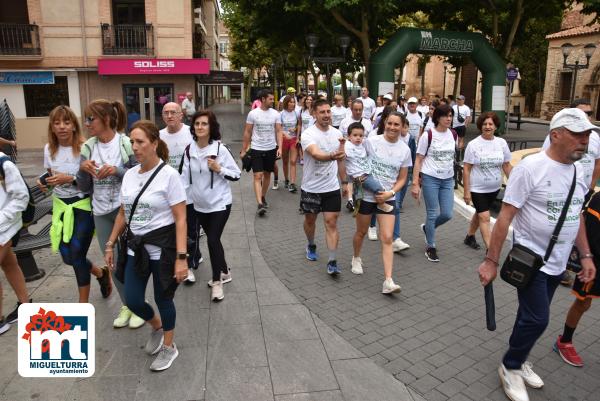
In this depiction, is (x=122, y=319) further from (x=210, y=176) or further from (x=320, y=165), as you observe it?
(x=320, y=165)

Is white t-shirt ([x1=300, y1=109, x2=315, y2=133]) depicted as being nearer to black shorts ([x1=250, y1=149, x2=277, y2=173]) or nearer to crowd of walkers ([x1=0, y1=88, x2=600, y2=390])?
black shorts ([x1=250, y1=149, x2=277, y2=173])

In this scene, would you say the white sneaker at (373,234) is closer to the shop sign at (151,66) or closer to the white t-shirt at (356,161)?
the white t-shirt at (356,161)

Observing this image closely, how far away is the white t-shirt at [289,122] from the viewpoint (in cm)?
1006

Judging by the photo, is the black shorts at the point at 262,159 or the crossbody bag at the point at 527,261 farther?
the black shorts at the point at 262,159

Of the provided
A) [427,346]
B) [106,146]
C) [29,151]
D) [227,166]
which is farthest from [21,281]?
[29,151]

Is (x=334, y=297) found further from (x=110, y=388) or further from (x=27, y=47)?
(x=27, y=47)

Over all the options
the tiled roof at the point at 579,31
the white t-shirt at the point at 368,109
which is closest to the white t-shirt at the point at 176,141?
the white t-shirt at the point at 368,109

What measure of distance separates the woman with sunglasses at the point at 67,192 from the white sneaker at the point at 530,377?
11.6 ft

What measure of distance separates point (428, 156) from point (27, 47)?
18455 mm

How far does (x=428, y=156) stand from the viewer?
20.1 feet

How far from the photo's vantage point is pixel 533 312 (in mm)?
3240

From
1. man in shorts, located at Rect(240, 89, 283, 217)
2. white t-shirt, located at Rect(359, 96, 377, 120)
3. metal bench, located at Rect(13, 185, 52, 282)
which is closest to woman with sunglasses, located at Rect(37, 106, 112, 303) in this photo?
metal bench, located at Rect(13, 185, 52, 282)

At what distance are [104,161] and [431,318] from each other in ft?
10.4

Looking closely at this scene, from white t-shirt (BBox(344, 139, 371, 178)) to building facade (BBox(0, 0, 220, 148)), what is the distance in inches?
601
